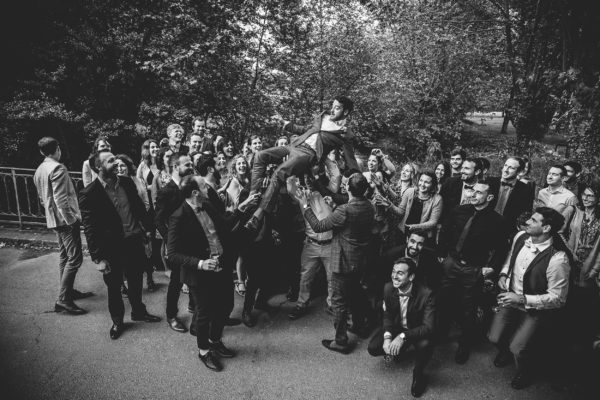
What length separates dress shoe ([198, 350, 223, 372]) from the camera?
366 centimetres

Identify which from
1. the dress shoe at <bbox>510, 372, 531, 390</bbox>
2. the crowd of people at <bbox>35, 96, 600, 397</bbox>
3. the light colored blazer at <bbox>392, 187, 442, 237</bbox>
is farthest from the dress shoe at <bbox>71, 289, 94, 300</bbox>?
the dress shoe at <bbox>510, 372, 531, 390</bbox>

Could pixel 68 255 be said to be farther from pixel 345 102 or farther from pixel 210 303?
pixel 345 102

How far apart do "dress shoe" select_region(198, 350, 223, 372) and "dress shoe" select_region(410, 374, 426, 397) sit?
200 cm

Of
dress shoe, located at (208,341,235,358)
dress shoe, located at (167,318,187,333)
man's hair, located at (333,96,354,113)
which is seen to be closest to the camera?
dress shoe, located at (208,341,235,358)

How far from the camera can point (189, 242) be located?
11.3ft

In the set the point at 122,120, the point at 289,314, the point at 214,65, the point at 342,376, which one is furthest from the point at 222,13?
the point at 342,376

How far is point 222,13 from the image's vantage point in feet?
25.1

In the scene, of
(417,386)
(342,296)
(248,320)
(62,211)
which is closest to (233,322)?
(248,320)

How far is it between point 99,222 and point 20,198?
16.2ft

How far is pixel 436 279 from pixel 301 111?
631cm

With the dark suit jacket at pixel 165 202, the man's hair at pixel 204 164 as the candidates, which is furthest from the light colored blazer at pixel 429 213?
the dark suit jacket at pixel 165 202

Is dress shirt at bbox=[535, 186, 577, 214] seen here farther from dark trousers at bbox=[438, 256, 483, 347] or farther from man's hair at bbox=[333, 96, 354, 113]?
man's hair at bbox=[333, 96, 354, 113]

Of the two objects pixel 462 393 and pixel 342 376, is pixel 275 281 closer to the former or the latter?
pixel 342 376

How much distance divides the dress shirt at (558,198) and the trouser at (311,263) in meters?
3.04
